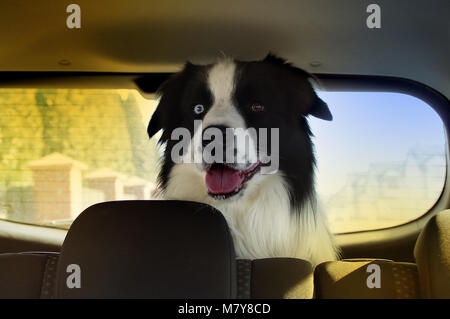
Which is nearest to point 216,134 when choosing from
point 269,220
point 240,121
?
point 240,121

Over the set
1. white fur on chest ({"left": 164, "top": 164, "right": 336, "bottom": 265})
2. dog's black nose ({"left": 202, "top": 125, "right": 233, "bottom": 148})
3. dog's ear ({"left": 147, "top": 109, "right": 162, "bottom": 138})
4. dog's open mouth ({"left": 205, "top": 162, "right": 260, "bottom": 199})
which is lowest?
white fur on chest ({"left": 164, "top": 164, "right": 336, "bottom": 265})

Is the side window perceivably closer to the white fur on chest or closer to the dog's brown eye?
the white fur on chest

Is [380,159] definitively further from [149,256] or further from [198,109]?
[149,256]

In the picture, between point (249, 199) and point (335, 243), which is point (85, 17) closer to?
point (249, 199)

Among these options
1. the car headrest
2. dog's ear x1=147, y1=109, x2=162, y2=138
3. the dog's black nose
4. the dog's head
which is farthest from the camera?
dog's ear x1=147, y1=109, x2=162, y2=138

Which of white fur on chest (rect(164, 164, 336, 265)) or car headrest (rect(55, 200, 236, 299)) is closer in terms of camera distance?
car headrest (rect(55, 200, 236, 299))

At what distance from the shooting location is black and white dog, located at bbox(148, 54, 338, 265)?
2336 millimetres

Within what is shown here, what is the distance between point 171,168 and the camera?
267cm

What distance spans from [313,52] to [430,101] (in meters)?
0.77

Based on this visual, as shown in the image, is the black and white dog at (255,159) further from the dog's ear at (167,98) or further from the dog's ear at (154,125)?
the dog's ear at (154,125)

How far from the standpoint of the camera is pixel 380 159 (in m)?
2.94

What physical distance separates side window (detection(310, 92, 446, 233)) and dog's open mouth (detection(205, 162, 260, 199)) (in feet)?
2.05

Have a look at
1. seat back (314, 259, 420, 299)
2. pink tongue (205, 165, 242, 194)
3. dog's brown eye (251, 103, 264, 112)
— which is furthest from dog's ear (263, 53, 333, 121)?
seat back (314, 259, 420, 299)

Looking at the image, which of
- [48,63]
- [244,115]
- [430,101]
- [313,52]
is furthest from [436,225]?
[48,63]
